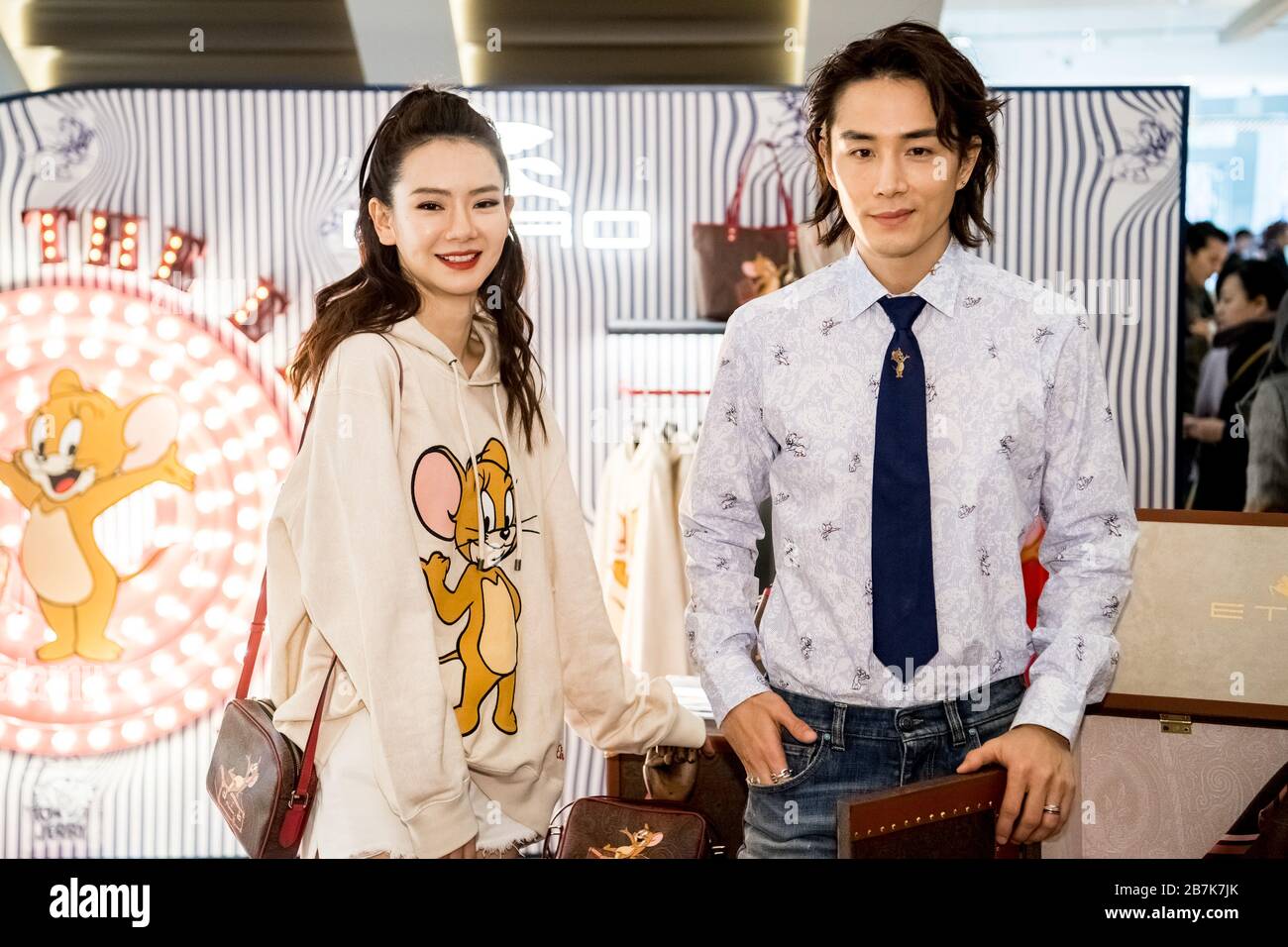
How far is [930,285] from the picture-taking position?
4.97 ft

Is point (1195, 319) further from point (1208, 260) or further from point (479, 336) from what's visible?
point (479, 336)

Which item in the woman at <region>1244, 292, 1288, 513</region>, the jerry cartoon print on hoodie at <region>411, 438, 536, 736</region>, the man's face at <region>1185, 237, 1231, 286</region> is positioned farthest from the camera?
the man's face at <region>1185, 237, 1231, 286</region>

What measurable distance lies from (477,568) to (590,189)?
86.1 inches

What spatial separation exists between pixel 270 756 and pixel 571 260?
90.3 inches

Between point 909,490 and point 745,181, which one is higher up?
point 745,181

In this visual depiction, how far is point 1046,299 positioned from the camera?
150 cm

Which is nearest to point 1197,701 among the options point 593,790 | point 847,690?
point 847,690

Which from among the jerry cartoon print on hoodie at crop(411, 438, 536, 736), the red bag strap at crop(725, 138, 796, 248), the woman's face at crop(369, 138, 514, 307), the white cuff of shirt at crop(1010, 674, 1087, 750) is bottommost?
the white cuff of shirt at crop(1010, 674, 1087, 750)

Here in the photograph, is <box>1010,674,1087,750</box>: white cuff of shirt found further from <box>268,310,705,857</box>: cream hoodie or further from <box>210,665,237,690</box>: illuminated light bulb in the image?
<box>210,665,237,690</box>: illuminated light bulb

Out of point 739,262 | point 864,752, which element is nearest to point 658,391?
point 739,262

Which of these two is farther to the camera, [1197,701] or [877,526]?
[1197,701]

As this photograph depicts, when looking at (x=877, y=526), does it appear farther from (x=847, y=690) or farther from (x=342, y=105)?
(x=342, y=105)

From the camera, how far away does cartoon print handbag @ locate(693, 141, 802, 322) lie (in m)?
3.45

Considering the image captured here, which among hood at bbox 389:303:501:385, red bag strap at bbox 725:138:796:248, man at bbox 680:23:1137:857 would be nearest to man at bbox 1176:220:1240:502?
red bag strap at bbox 725:138:796:248
